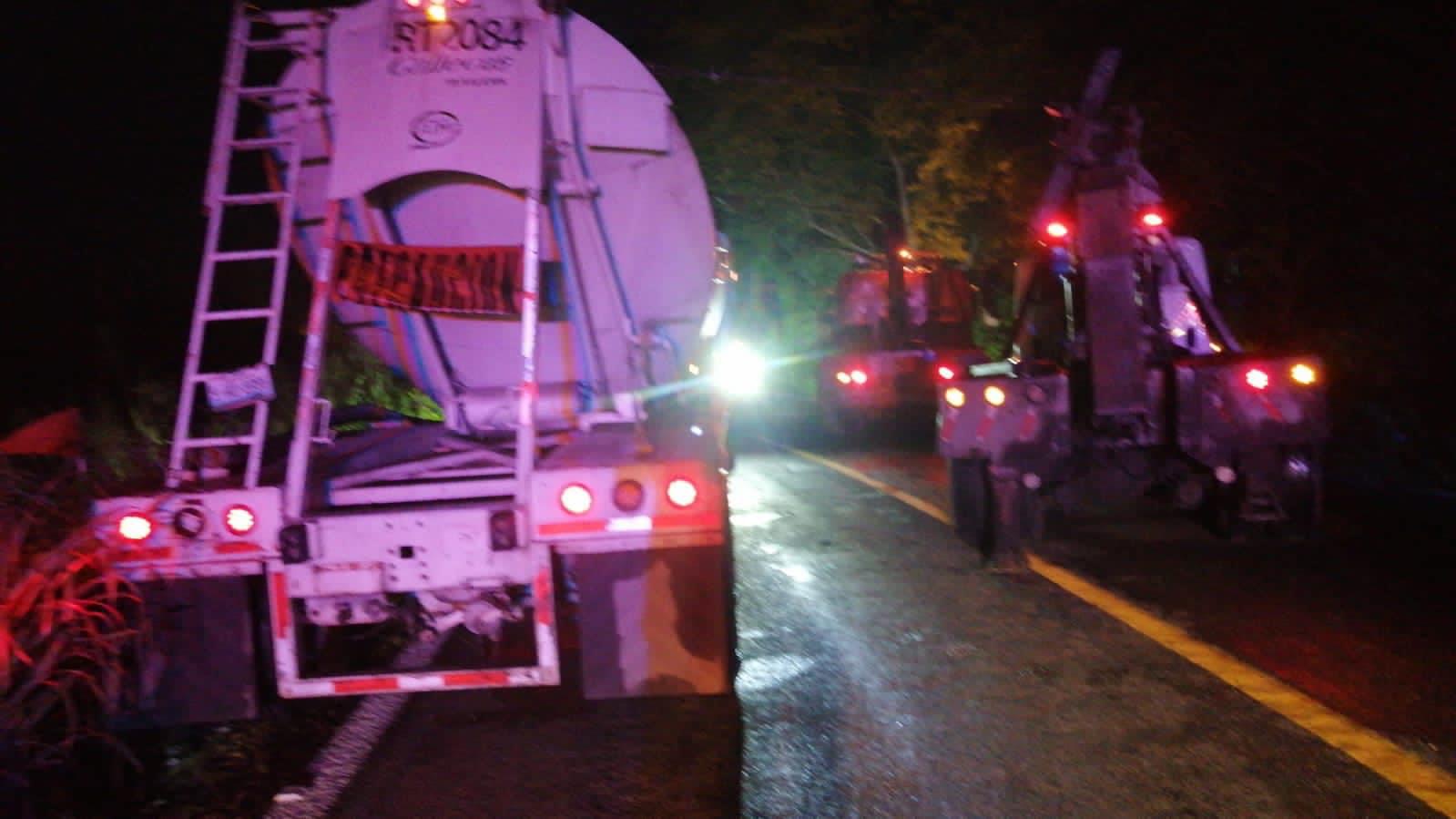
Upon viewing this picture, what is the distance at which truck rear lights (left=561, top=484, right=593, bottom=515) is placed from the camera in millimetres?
5793

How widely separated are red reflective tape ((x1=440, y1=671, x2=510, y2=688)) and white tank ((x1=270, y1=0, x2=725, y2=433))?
198 centimetres

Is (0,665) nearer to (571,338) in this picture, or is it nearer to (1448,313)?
(571,338)

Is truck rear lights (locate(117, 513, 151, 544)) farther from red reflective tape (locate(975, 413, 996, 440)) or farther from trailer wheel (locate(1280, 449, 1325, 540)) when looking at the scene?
trailer wheel (locate(1280, 449, 1325, 540))

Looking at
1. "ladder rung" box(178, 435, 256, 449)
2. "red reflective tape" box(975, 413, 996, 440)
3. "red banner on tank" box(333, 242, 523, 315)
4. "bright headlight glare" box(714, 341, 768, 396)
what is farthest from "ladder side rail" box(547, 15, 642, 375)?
"red reflective tape" box(975, 413, 996, 440)

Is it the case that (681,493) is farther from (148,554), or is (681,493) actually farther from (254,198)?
(254,198)

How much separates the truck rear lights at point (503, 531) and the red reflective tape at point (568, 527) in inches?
5.2

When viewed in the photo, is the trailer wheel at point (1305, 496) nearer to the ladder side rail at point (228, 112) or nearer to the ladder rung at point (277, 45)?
the ladder rung at point (277, 45)

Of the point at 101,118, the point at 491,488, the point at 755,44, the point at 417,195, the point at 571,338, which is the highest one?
the point at 755,44

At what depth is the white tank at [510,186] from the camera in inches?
252

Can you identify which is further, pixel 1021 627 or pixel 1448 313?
pixel 1448 313

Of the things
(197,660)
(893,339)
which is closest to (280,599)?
(197,660)

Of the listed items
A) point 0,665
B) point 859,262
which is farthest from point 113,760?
point 859,262

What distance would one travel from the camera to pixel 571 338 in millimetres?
7434

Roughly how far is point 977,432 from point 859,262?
14.5m
